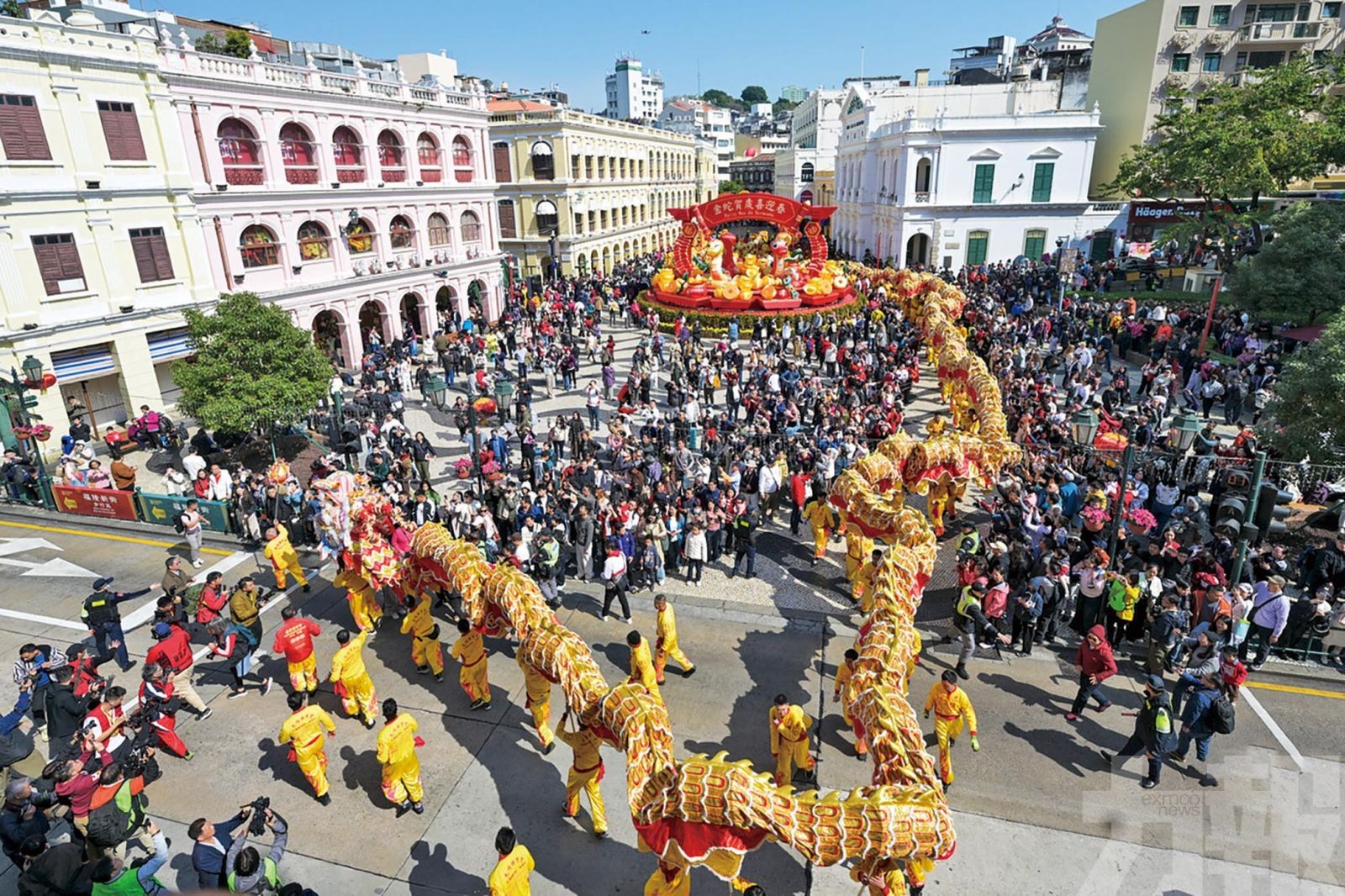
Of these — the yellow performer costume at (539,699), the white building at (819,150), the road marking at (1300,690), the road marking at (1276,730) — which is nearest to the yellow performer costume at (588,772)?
the yellow performer costume at (539,699)

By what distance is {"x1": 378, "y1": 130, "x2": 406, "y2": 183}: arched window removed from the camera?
106ft

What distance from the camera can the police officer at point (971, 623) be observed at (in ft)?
36.3

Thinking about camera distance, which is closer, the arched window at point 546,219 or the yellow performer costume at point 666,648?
the yellow performer costume at point 666,648

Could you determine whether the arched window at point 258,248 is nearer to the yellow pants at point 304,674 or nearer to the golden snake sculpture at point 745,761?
the golden snake sculpture at point 745,761

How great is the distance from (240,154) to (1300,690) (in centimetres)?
3230

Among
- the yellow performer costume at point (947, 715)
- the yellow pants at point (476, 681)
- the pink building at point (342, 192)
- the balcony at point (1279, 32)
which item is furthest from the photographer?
the balcony at point (1279, 32)

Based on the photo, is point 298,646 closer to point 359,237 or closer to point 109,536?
point 109,536

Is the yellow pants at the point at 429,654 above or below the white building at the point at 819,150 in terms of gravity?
below

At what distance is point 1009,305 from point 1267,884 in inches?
1184

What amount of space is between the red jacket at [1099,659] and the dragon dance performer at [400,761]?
337 inches

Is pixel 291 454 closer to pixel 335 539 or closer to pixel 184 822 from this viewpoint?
pixel 335 539

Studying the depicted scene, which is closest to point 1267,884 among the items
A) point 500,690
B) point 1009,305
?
point 500,690

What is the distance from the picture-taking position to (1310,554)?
12.2 meters

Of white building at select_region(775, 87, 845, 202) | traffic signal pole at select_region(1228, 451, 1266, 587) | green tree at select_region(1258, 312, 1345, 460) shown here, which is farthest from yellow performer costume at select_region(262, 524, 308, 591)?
white building at select_region(775, 87, 845, 202)
